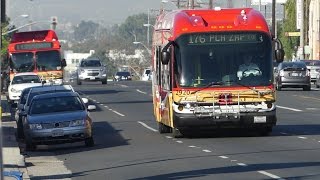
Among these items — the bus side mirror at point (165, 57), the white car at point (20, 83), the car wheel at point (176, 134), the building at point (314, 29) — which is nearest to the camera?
the bus side mirror at point (165, 57)

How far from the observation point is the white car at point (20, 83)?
46897 mm

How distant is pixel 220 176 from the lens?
1734 centimetres

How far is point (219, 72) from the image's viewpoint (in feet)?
84.4

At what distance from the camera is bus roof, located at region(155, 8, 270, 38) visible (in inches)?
1027

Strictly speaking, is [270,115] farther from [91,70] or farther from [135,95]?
[91,70]

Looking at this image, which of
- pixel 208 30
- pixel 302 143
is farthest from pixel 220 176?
pixel 208 30

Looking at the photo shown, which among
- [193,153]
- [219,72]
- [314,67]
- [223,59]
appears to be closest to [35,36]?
[314,67]

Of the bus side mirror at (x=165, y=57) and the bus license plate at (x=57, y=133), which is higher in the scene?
the bus side mirror at (x=165, y=57)

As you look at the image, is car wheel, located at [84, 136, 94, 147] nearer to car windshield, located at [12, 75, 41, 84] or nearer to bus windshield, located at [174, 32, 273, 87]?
bus windshield, located at [174, 32, 273, 87]

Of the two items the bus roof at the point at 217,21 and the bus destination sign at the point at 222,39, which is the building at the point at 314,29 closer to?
the bus roof at the point at 217,21

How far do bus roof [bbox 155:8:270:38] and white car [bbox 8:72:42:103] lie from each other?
21.1 meters

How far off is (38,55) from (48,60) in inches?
23.5

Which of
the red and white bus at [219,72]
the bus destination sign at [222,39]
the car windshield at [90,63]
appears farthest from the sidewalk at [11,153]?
the car windshield at [90,63]

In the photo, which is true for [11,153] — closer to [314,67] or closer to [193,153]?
[193,153]
